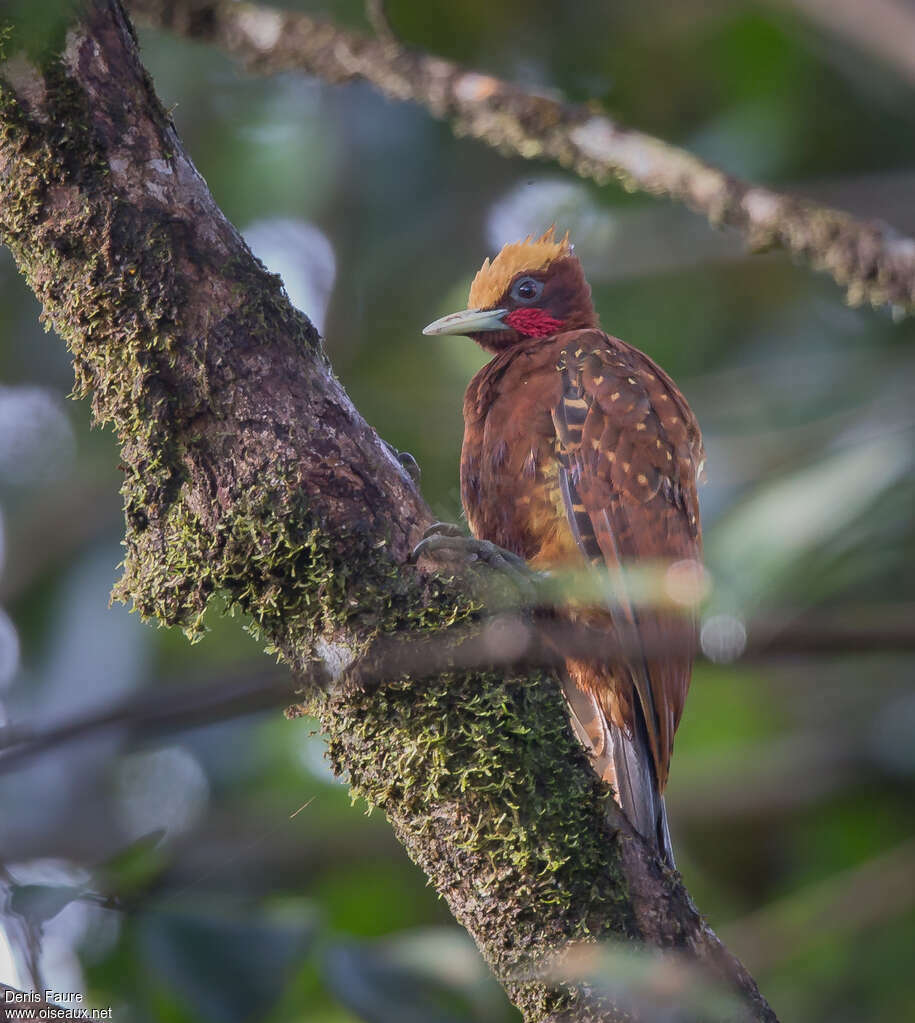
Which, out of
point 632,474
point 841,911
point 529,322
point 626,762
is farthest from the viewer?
point 529,322

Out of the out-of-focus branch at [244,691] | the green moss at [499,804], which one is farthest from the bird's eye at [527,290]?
the out-of-focus branch at [244,691]

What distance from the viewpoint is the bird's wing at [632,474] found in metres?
3.35

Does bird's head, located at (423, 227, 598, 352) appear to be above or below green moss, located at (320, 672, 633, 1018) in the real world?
above

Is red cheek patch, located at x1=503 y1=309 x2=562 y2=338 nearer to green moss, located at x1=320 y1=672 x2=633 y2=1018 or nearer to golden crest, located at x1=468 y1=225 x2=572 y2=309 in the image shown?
golden crest, located at x1=468 y1=225 x2=572 y2=309

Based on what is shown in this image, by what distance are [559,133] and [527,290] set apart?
20.0 inches

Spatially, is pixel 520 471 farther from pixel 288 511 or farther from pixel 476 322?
pixel 288 511

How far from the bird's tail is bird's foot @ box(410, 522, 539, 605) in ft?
0.73

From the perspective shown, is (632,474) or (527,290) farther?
(527,290)

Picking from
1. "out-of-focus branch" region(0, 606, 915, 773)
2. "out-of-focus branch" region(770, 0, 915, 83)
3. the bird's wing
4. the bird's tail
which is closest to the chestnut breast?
the bird's wing

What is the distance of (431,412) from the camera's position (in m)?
5.19

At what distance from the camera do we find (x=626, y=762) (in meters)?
3.17

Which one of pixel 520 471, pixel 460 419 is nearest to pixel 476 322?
pixel 520 471

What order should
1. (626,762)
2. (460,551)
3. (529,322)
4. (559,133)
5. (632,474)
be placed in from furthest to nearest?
(529,322), (559,133), (632,474), (626,762), (460,551)

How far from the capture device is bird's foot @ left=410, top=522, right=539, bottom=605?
2328mm
